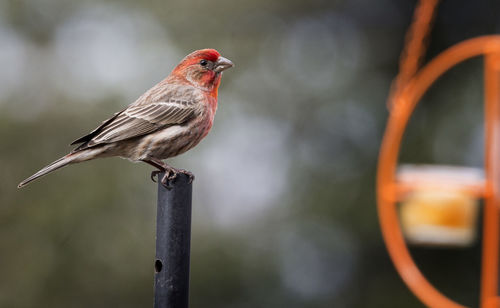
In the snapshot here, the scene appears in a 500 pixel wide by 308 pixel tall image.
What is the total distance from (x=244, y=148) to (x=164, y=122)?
3652 millimetres

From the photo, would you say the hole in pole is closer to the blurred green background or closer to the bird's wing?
the bird's wing

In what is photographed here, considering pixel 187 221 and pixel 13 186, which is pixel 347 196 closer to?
pixel 13 186

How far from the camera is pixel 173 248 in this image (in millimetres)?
2295

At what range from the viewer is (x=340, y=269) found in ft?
24.5

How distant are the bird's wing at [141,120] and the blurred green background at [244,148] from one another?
3.07m

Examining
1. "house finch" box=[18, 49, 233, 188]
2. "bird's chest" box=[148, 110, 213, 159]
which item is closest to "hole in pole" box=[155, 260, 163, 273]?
"house finch" box=[18, 49, 233, 188]

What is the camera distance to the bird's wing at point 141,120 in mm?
3086

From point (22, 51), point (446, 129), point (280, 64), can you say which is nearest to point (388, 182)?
point (446, 129)

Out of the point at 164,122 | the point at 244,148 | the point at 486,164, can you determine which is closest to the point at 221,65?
the point at 164,122

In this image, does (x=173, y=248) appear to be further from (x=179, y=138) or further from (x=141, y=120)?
(x=141, y=120)

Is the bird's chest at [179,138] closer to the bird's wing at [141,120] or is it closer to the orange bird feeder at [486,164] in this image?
the bird's wing at [141,120]

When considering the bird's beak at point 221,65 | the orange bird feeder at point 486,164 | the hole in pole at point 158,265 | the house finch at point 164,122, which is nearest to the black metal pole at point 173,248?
the hole in pole at point 158,265

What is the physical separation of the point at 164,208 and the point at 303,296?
18.2 ft

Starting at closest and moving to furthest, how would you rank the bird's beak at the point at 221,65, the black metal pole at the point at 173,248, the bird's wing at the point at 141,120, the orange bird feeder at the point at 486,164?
1. the black metal pole at the point at 173,248
2. the bird's wing at the point at 141,120
3. the bird's beak at the point at 221,65
4. the orange bird feeder at the point at 486,164
